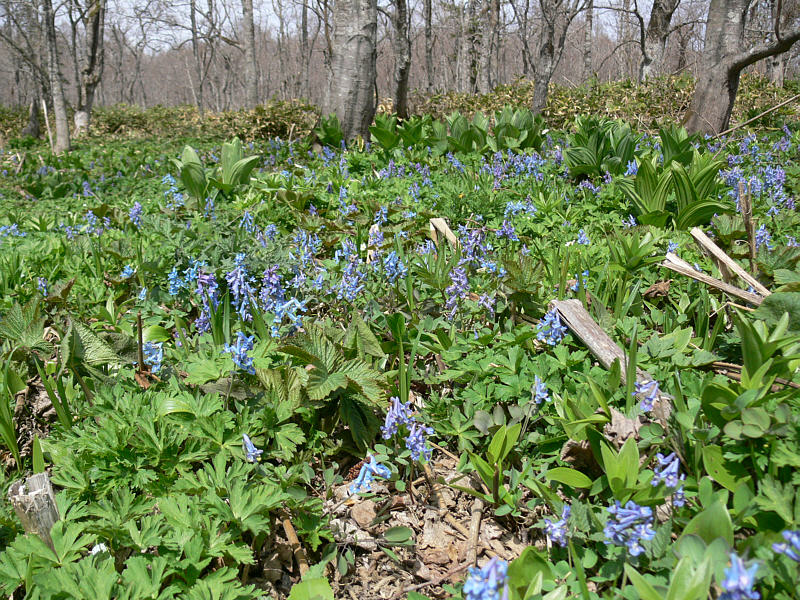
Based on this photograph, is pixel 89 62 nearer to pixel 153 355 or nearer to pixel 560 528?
pixel 153 355

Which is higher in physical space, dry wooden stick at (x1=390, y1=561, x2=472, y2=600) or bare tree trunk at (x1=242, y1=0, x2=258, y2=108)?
bare tree trunk at (x1=242, y1=0, x2=258, y2=108)

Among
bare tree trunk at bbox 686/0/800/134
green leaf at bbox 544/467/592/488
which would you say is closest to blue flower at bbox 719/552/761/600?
green leaf at bbox 544/467/592/488

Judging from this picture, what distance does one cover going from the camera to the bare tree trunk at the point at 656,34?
1262 centimetres

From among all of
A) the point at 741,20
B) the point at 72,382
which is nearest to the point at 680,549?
the point at 72,382

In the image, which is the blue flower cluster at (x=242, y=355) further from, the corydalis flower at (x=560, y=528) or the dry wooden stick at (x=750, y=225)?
the dry wooden stick at (x=750, y=225)

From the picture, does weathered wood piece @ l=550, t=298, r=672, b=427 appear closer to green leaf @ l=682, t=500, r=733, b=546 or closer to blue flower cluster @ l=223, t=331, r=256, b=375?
green leaf @ l=682, t=500, r=733, b=546

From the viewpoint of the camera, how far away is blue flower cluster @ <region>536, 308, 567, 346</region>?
1906 millimetres

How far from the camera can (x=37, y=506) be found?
4.56 feet

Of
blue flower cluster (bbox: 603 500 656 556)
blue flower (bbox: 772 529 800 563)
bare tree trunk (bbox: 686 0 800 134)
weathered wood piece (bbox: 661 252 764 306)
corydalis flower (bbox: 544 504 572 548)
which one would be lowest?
corydalis flower (bbox: 544 504 572 548)

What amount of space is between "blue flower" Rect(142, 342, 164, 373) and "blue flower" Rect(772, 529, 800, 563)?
1.91m

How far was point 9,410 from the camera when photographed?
185 centimetres

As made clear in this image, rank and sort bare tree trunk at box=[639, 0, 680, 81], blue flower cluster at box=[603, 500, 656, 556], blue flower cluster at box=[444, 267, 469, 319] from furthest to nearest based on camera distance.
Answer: bare tree trunk at box=[639, 0, 680, 81] → blue flower cluster at box=[444, 267, 469, 319] → blue flower cluster at box=[603, 500, 656, 556]

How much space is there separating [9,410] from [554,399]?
181cm

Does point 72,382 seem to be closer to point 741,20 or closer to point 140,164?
point 140,164
